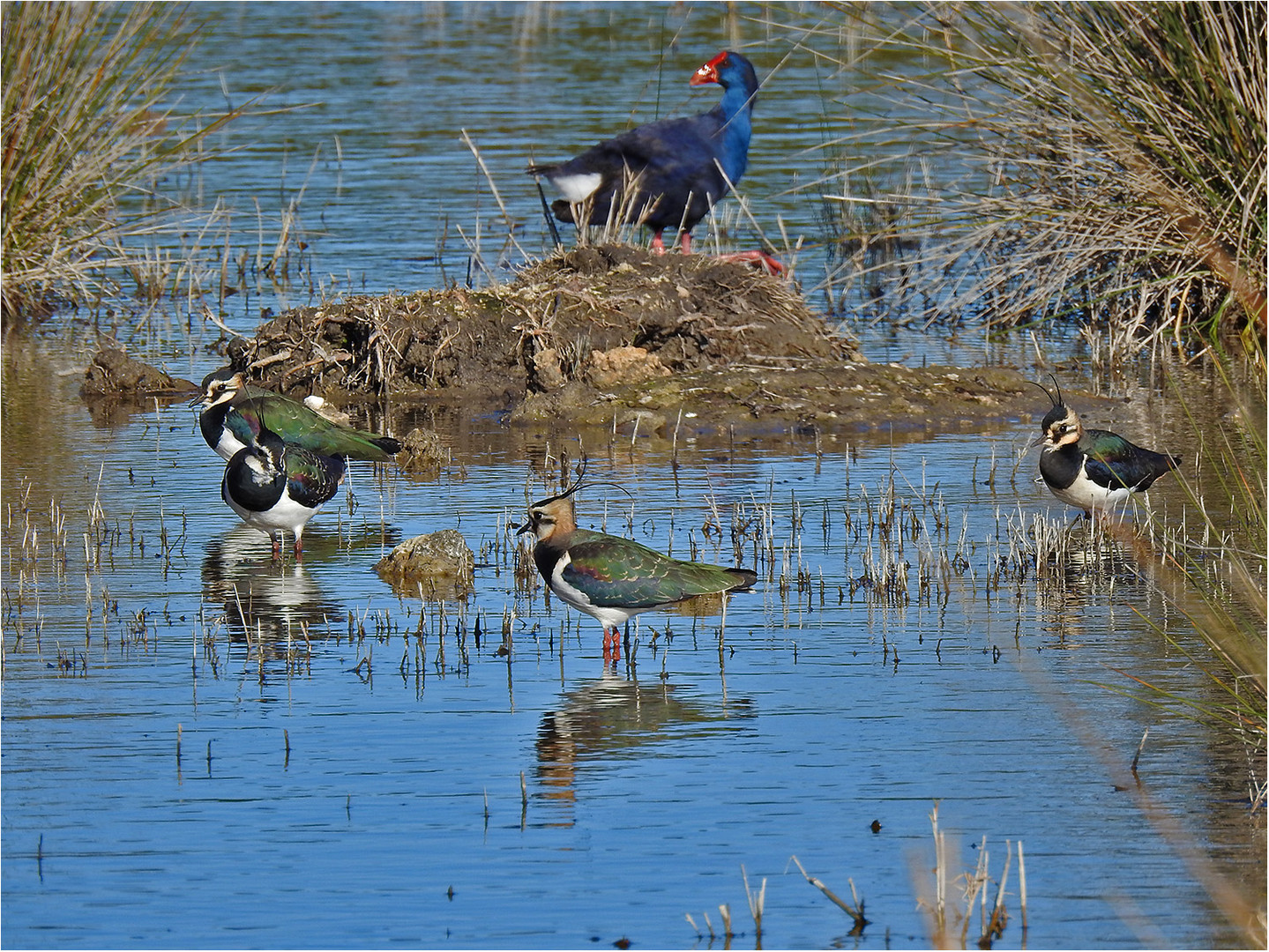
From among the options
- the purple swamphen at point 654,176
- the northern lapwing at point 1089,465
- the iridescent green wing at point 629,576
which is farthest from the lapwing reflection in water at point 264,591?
the purple swamphen at point 654,176

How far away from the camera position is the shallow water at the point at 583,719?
5734 mm

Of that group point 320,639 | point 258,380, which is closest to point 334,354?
point 258,380

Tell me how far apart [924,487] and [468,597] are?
9.68 ft

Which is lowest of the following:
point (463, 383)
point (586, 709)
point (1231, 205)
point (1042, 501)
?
point (586, 709)

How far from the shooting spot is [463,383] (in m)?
14.3

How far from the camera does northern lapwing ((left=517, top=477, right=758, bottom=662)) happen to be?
8062 mm

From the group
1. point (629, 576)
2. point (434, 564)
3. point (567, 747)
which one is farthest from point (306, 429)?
point (567, 747)

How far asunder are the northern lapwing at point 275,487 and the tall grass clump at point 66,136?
6.14 m

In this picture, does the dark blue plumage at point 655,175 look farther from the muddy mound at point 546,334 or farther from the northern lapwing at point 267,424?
the northern lapwing at point 267,424

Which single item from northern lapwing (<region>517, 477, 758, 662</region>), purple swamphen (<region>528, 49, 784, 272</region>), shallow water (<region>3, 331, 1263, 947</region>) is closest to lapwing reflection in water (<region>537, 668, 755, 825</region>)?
shallow water (<region>3, 331, 1263, 947</region>)

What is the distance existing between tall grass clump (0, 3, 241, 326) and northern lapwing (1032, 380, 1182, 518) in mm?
8032

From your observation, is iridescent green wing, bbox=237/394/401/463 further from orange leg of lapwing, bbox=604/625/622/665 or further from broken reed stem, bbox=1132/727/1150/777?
broken reed stem, bbox=1132/727/1150/777

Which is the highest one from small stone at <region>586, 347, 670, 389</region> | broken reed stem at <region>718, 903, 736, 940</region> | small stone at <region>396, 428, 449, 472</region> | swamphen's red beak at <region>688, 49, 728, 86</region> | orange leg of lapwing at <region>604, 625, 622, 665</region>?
swamphen's red beak at <region>688, 49, 728, 86</region>

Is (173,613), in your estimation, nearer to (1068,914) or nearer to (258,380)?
(1068,914)
